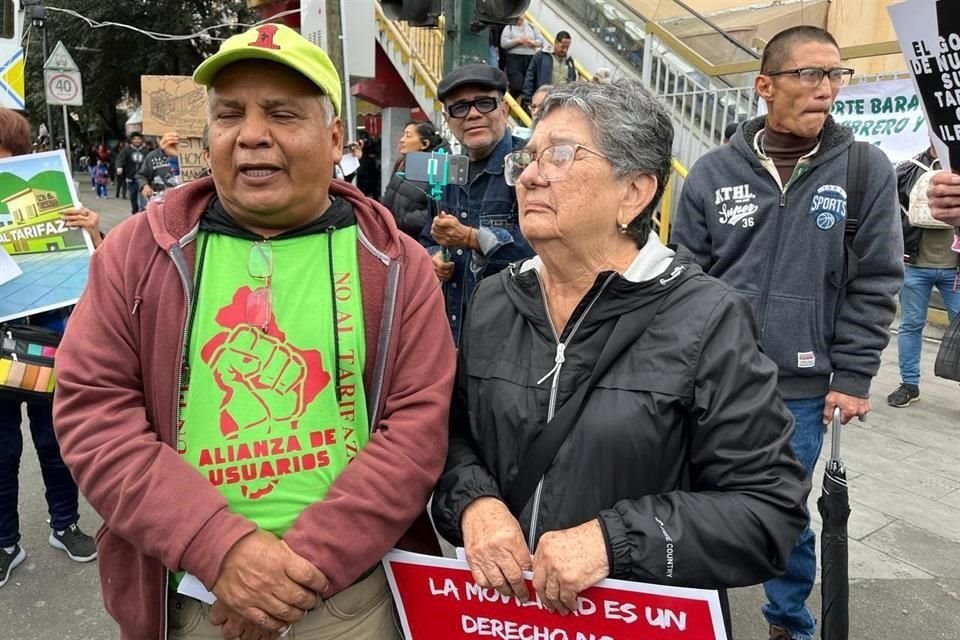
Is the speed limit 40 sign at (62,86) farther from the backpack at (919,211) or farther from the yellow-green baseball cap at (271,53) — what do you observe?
the yellow-green baseball cap at (271,53)

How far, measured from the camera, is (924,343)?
24.6 feet

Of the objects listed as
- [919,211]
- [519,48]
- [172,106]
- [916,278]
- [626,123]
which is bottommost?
[916,278]

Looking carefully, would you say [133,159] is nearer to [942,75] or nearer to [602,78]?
[602,78]

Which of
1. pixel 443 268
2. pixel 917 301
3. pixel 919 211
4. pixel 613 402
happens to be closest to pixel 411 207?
pixel 443 268

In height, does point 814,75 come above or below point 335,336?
above

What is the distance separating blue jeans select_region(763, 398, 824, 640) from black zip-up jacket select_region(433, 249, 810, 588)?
1.26 meters

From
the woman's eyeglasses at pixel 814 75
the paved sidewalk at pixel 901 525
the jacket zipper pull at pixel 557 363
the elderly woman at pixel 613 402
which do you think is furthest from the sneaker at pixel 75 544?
the woman's eyeglasses at pixel 814 75

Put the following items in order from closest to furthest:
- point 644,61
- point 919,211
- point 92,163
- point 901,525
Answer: point 901,525
point 919,211
point 644,61
point 92,163

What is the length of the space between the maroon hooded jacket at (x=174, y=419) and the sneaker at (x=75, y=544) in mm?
2026

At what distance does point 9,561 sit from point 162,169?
7115 mm

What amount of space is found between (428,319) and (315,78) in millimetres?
567

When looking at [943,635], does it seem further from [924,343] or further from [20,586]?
[924,343]

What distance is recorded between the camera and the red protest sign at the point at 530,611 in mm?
1389

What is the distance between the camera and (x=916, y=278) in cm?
574
